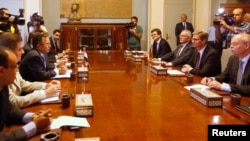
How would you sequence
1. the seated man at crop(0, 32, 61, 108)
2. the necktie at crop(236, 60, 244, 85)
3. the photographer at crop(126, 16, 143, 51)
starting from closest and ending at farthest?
the seated man at crop(0, 32, 61, 108) < the necktie at crop(236, 60, 244, 85) < the photographer at crop(126, 16, 143, 51)

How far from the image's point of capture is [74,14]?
8211 mm

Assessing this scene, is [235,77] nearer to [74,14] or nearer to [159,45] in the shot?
[159,45]

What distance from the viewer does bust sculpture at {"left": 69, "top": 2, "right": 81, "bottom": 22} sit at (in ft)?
26.8

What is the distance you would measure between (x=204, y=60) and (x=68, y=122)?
2524 mm

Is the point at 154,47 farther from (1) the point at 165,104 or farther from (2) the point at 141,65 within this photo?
(1) the point at 165,104

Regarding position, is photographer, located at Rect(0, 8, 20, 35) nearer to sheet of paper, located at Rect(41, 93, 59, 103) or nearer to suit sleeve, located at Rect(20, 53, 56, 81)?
suit sleeve, located at Rect(20, 53, 56, 81)

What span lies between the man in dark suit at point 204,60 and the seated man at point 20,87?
179 cm

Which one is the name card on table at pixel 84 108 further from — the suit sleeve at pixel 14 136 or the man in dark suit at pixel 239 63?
the man in dark suit at pixel 239 63

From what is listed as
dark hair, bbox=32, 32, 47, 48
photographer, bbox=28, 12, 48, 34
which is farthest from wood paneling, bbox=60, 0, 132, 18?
dark hair, bbox=32, 32, 47, 48

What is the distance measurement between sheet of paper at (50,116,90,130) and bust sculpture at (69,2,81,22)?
652 centimetres

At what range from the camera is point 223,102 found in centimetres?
235

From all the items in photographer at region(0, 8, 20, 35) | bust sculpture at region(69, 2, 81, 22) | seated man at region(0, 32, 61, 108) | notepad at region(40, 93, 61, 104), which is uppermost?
bust sculpture at region(69, 2, 81, 22)

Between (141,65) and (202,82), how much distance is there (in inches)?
55.2

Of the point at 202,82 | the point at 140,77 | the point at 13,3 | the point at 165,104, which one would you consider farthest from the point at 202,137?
the point at 13,3
